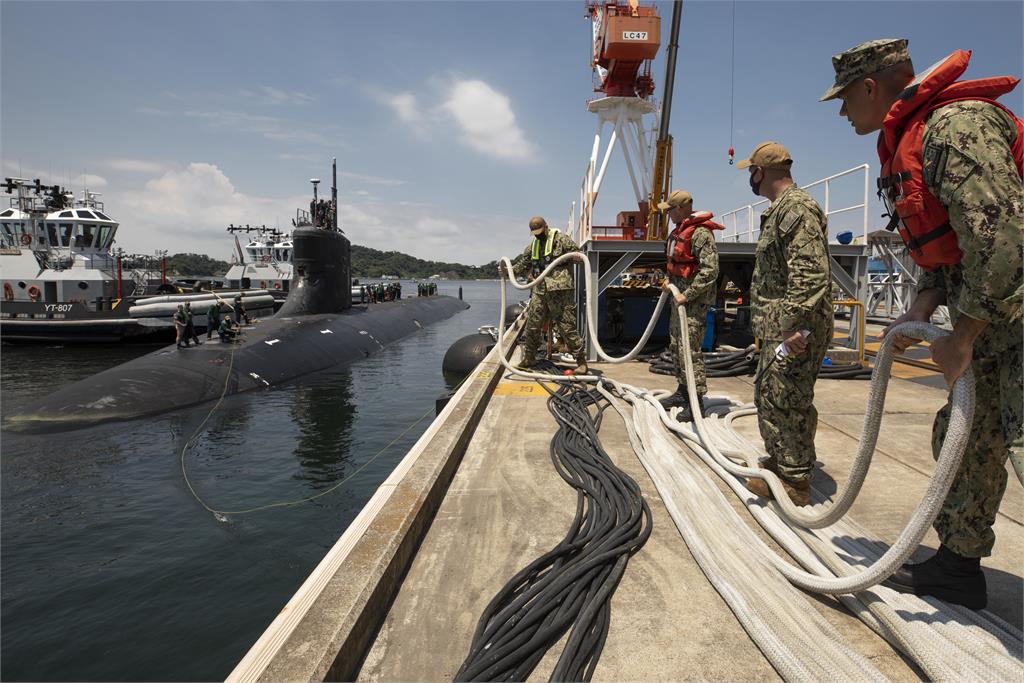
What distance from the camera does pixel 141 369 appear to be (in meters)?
11.1

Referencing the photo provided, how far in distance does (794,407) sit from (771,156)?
1687 millimetres

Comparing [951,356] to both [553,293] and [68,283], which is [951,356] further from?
[68,283]

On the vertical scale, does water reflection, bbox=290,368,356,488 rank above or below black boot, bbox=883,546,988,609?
below

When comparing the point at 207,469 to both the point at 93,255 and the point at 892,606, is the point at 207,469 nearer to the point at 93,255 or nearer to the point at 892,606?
the point at 892,606

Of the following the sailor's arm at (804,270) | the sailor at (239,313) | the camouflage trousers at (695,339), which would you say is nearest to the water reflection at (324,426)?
the camouflage trousers at (695,339)

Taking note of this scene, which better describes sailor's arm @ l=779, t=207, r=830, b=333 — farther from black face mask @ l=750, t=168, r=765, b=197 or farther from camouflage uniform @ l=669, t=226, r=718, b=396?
camouflage uniform @ l=669, t=226, r=718, b=396

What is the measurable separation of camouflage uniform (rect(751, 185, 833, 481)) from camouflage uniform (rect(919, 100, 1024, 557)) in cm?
107

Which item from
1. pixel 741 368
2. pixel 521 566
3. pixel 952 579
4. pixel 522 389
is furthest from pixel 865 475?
pixel 741 368

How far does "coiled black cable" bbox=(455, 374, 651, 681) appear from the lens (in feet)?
6.73

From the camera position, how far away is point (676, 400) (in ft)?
19.5

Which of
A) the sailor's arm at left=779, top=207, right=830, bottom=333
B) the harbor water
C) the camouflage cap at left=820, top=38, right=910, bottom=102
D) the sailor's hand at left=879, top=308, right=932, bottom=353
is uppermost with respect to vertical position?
the camouflage cap at left=820, top=38, right=910, bottom=102

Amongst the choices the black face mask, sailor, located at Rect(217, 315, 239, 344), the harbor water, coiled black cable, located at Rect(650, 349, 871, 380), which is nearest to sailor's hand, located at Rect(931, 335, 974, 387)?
the black face mask


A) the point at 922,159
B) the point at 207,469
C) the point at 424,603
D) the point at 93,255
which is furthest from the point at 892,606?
the point at 93,255

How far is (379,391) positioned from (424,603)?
10.9m
